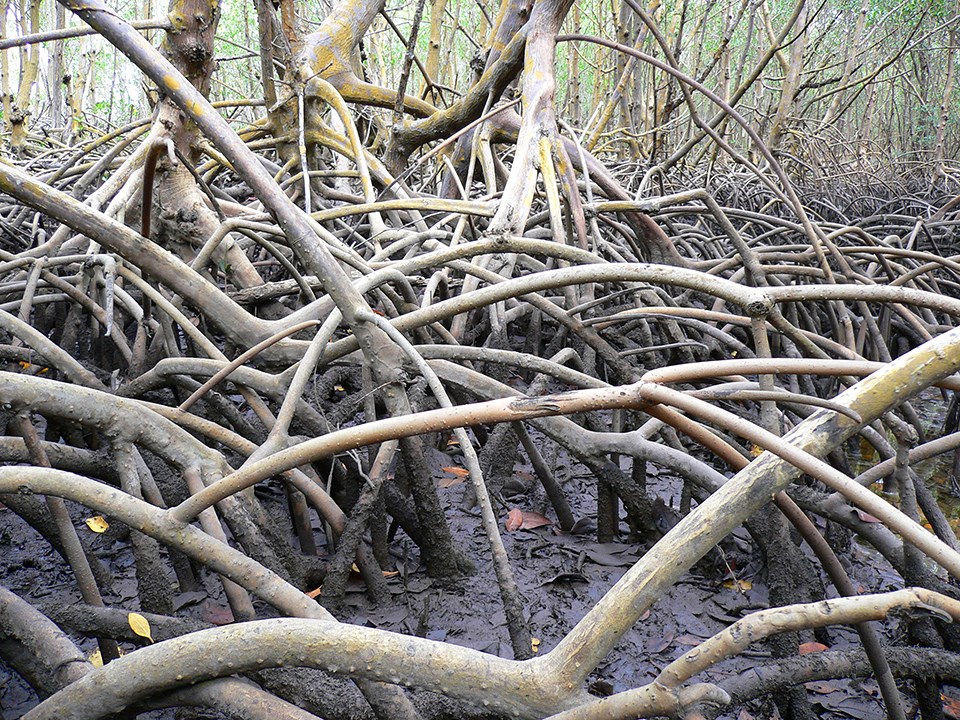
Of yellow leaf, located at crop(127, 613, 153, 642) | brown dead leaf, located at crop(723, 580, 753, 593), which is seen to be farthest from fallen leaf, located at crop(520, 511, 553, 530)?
yellow leaf, located at crop(127, 613, 153, 642)

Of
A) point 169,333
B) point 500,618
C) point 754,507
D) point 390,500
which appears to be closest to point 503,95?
point 169,333

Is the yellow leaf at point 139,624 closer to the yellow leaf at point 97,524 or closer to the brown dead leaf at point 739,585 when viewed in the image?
the yellow leaf at point 97,524

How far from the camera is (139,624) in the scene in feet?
3.90

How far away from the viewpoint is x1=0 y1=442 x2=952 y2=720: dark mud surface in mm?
1439

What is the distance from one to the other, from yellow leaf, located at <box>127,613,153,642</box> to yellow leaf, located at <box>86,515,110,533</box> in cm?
68

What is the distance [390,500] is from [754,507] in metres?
0.98

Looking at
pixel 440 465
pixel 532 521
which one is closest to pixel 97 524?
pixel 440 465

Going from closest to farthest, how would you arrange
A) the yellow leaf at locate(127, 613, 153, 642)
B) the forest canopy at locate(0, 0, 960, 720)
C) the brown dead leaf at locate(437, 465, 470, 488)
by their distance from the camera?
the forest canopy at locate(0, 0, 960, 720)
the yellow leaf at locate(127, 613, 153, 642)
the brown dead leaf at locate(437, 465, 470, 488)

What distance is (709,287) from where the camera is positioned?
1309 mm

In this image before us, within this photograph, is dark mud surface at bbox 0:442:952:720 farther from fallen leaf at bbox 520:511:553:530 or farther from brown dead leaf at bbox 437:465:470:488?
brown dead leaf at bbox 437:465:470:488

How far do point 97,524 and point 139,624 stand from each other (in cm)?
74

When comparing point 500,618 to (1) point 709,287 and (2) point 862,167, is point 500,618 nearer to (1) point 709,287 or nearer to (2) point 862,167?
(1) point 709,287

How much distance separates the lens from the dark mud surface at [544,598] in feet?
4.72

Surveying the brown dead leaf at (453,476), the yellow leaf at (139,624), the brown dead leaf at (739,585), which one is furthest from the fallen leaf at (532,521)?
the yellow leaf at (139,624)
